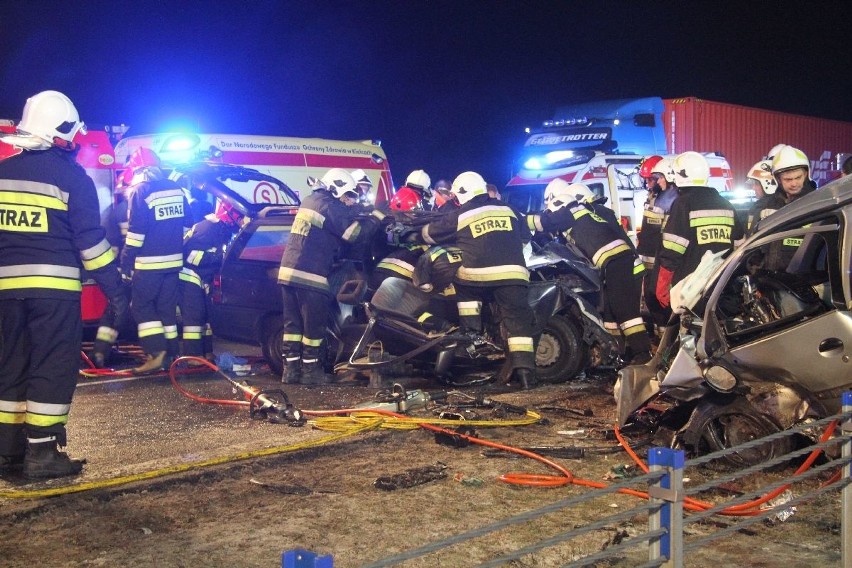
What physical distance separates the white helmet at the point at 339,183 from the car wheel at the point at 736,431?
4331 millimetres

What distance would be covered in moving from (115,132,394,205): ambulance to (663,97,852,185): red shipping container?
5395 millimetres

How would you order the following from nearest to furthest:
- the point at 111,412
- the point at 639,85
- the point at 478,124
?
the point at 111,412 < the point at 478,124 < the point at 639,85

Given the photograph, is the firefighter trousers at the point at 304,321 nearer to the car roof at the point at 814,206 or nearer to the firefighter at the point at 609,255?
the firefighter at the point at 609,255

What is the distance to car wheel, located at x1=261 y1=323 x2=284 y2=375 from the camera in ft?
29.6

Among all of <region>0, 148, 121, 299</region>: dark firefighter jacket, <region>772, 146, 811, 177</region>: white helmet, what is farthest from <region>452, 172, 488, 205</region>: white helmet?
<region>0, 148, 121, 299</region>: dark firefighter jacket

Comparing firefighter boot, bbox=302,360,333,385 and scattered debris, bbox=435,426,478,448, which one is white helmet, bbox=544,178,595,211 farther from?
scattered debris, bbox=435,426,478,448

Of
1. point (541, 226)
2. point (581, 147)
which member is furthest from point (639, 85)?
point (541, 226)

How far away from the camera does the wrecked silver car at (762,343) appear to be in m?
4.93

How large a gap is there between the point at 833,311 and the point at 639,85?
95.5 ft

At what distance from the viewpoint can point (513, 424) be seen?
6523 millimetres

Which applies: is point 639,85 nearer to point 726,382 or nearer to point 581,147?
point 581,147

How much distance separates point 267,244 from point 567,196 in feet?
10.1

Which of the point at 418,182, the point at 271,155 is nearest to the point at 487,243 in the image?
the point at 418,182

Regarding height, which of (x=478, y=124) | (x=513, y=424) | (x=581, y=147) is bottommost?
(x=513, y=424)
